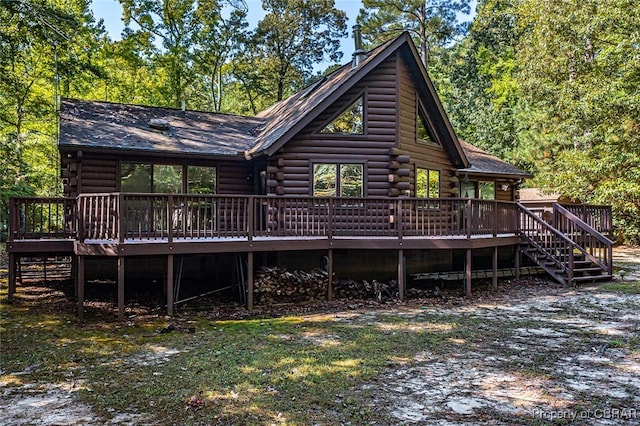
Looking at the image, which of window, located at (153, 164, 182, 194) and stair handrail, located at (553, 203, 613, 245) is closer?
window, located at (153, 164, 182, 194)

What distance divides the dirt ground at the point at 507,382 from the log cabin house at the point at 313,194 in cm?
296

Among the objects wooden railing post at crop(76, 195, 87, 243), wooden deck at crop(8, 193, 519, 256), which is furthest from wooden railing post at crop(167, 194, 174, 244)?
wooden railing post at crop(76, 195, 87, 243)

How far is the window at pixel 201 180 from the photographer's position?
13.9 m

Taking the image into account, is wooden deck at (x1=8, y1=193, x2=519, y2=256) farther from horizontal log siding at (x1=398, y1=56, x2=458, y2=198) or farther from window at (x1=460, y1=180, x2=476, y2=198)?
window at (x1=460, y1=180, x2=476, y2=198)

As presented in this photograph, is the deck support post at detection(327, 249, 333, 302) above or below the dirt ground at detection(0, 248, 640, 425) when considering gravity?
above

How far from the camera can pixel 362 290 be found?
12016 millimetres

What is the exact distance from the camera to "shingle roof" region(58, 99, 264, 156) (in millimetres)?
12641

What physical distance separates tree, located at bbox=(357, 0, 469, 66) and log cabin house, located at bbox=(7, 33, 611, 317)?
62.2ft

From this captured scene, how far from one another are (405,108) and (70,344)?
10779 mm

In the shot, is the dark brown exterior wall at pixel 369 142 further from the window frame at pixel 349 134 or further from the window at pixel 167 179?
the window at pixel 167 179

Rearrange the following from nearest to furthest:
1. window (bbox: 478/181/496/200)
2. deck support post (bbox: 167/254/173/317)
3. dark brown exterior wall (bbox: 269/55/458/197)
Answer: deck support post (bbox: 167/254/173/317)
dark brown exterior wall (bbox: 269/55/458/197)
window (bbox: 478/181/496/200)

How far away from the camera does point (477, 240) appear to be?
1187 cm

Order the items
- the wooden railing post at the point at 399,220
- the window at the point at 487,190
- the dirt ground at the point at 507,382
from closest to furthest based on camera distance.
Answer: the dirt ground at the point at 507,382 → the wooden railing post at the point at 399,220 → the window at the point at 487,190

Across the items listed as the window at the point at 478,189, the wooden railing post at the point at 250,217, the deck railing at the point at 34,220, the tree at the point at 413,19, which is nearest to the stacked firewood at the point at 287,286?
the wooden railing post at the point at 250,217
